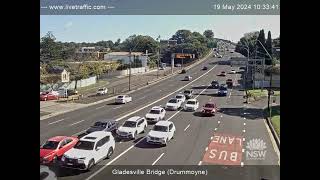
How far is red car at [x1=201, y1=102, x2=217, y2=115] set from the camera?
5.24 meters

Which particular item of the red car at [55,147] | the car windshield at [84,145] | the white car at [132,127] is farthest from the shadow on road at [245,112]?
the red car at [55,147]

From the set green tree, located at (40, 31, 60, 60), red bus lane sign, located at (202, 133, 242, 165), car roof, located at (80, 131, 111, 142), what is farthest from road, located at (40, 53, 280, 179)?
green tree, located at (40, 31, 60, 60)

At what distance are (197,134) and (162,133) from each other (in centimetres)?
47

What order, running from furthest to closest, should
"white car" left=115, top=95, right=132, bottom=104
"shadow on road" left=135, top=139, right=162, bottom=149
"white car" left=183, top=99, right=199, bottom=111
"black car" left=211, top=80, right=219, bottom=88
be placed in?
"black car" left=211, top=80, right=219, bottom=88
"white car" left=183, top=99, right=199, bottom=111
"white car" left=115, top=95, right=132, bottom=104
"shadow on road" left=135, top=139, right=162, bottom=149

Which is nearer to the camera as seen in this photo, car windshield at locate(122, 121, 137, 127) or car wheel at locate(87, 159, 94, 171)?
car wheel at locate(87, 159, 94, 171)

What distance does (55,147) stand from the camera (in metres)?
4.80

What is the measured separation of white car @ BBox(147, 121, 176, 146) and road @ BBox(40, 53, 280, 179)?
0.08m

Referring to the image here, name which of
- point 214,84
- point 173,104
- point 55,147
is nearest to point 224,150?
point 173,104

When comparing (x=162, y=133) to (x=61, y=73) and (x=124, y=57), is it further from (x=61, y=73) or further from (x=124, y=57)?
(x=61, y=73)

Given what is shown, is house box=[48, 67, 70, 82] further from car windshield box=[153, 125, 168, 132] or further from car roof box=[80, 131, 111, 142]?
car windshield box=[153, 125, 168, 132]

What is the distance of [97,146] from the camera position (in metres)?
4.77

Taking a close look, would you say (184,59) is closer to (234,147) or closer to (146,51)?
(146,51)
